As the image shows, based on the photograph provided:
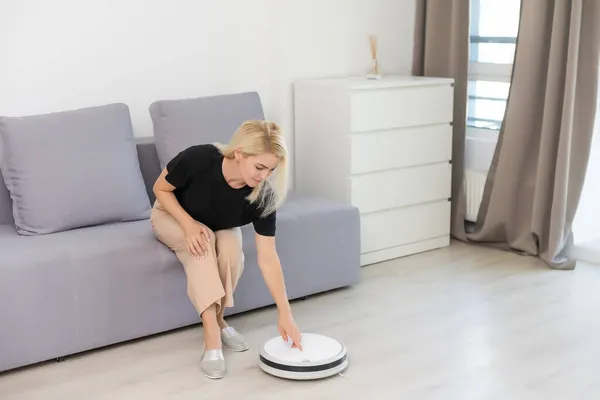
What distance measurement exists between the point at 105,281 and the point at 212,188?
19.7 inches

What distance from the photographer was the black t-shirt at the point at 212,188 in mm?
2748

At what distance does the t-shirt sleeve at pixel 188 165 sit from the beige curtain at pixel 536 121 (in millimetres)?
1756

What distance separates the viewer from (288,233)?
327 centimetres

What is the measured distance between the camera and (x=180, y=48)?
12.1 feet

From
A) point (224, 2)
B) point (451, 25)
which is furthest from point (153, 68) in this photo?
point (451, 25)

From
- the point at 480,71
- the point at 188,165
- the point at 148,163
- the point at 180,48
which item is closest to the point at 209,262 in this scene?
the point at 188,165

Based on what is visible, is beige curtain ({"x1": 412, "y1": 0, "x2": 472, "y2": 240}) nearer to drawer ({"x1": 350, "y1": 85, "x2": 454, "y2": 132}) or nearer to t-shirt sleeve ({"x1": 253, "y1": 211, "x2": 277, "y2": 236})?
drawer ({"x1": 350, "y1": 85, "x2": 454, "y2": 132})

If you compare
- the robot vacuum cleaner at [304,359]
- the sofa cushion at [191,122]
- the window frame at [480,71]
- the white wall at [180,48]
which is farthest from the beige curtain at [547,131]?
the robot vacuum cleaner at [304,359]

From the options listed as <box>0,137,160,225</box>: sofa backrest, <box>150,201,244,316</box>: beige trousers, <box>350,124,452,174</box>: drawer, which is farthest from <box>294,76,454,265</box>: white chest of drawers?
<box>150,201,244,316</box>: beige trousers

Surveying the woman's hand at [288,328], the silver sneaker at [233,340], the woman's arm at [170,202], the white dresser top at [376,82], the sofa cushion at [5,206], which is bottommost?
the silver sneaker at [233,340]

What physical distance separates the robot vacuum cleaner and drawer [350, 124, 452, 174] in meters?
1.21

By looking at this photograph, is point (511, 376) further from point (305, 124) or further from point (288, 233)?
point (305, 124)

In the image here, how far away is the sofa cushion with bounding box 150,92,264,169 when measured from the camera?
3.42 metres

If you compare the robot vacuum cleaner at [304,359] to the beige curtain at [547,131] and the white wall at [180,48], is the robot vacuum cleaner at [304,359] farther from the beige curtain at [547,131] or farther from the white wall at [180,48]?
the beige curtain at [547,131]
